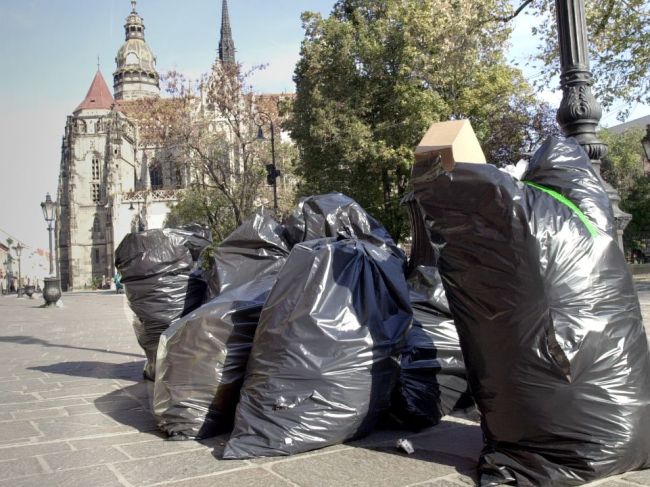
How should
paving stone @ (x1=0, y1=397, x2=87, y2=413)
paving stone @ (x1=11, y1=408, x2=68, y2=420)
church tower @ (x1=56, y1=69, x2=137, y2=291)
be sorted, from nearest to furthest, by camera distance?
paving stone @ (x1=11, y1=408, x2=68, y2=420) < paving stone @ (x1=0, y1=397, x2=87, y2=413) < church tower @ (x1=56, y1=69, x2=137, y2=291)

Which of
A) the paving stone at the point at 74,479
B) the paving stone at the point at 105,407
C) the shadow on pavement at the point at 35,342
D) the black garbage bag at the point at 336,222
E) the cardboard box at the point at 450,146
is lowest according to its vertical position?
the shadow on pavement at the point at 35,342

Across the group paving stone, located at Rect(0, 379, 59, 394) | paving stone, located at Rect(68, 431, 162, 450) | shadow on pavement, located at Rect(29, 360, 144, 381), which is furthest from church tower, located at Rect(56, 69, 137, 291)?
paving stone, located at Rect(68, 431, 162, 450)

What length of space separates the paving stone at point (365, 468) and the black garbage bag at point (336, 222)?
161cm

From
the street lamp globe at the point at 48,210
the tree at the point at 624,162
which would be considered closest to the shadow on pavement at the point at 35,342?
the street lamp globe at the point at 48,210

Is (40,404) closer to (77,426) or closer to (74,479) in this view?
(77,426)

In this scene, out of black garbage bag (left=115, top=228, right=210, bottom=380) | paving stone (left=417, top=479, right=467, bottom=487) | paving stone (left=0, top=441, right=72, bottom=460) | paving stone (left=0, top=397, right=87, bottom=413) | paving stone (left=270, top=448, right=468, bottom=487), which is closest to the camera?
paving stone (left=417, top=479, right=467, bottom=487)

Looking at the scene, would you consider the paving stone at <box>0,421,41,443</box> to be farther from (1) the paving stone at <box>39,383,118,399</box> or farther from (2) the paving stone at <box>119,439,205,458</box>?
(1) the paving stone at <box>39,383,118,399</box>

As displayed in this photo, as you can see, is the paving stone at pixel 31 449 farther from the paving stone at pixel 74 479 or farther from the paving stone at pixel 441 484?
the paving stone at pixel 441 484

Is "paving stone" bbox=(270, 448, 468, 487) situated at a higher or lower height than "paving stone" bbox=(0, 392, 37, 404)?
higher

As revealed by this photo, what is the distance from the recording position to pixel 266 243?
15.2ft

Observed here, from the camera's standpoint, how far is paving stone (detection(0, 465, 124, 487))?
2.87 m

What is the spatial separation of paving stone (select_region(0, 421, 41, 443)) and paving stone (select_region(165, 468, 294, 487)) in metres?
1.64

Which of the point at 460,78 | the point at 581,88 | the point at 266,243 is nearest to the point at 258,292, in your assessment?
the point at 266,243

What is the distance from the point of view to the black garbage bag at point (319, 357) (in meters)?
3.06
